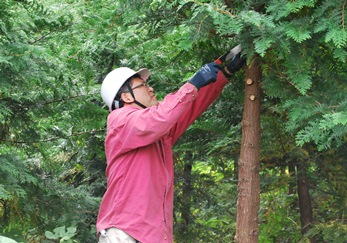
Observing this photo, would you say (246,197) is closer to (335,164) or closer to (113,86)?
(113,86)

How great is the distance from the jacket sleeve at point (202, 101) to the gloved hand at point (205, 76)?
31 cm

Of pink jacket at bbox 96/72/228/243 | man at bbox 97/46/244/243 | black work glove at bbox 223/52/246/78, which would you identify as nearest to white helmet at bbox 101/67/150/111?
man at bbox 97/46/244/243

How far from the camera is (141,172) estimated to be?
14.1ft

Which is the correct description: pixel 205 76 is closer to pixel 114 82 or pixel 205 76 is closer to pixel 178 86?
pixel 114 82

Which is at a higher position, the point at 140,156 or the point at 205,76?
the point at 205,76

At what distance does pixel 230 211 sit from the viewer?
31.1ft

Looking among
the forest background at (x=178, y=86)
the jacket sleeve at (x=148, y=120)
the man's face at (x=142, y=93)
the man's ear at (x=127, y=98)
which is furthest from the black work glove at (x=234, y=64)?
the man's ear at (x=127, y=98)

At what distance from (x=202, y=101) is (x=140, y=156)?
0.78 metres

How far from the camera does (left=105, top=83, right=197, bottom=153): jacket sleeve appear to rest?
4012 mm

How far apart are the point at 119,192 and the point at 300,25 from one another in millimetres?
1817

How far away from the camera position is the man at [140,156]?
4.07 m

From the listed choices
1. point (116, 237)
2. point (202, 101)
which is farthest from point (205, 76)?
point (116, 237)

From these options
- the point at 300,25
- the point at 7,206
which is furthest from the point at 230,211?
the point at 300,25

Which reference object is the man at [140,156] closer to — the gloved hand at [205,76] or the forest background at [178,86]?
the gloved hand at [205,76]
